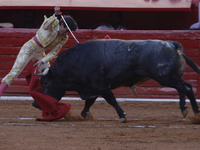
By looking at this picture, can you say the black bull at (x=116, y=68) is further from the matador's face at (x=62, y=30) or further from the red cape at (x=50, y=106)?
the matador's face at (x=62, y=30)

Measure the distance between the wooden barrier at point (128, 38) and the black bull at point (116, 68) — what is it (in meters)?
2.19

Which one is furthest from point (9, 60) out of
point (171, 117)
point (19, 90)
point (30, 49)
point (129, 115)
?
point (171, 117)

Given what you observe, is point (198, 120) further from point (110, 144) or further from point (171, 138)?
point (110, 144)

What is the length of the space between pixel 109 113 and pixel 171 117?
0.96 m

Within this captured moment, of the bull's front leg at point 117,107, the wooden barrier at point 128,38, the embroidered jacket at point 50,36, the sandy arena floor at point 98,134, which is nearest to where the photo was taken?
the sandy arena floor at point 98,134

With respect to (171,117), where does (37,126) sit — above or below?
above

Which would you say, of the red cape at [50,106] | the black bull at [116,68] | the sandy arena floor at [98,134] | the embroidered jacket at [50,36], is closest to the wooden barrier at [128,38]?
the sandy arena floor at [98,134]

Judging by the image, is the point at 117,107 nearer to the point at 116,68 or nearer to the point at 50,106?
the point at 116,68

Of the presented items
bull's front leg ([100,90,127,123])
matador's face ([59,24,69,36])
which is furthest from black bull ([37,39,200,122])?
matador's face ([59,24,69,36])

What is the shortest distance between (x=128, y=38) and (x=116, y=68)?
2.54 metres

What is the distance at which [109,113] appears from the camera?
5645 millimetres

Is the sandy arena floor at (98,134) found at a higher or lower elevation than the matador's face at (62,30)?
lower

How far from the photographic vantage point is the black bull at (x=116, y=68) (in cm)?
426


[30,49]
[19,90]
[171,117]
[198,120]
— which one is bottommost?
[19,90]
